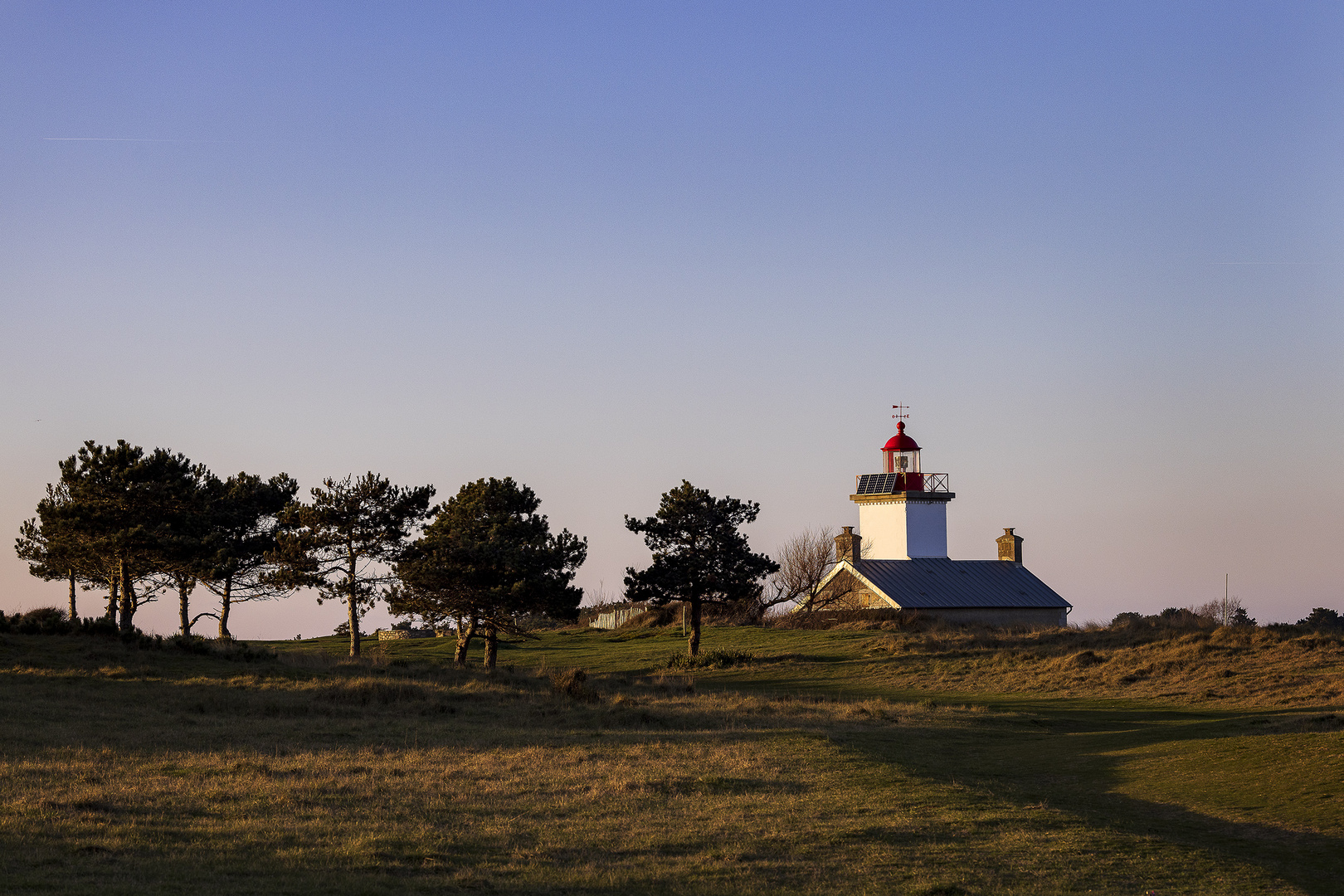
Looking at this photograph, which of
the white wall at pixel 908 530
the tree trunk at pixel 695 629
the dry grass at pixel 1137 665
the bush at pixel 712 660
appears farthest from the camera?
the white wall at pixel 908 530

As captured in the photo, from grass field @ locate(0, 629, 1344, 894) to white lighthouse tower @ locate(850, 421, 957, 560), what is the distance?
43.9 metres

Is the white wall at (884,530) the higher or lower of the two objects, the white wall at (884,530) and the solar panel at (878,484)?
the lower

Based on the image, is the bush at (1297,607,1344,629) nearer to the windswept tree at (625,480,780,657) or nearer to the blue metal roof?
the blue metal roof

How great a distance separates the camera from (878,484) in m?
87.2

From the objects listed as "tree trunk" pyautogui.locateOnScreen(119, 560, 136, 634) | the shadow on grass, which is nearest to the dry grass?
the shadow on grass

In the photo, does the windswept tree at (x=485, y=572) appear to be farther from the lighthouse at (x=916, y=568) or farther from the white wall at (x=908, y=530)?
the white wall at (x=908, y=530)

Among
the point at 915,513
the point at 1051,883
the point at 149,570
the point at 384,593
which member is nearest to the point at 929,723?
the point at 1051,883

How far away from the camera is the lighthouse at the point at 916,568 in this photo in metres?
76.4

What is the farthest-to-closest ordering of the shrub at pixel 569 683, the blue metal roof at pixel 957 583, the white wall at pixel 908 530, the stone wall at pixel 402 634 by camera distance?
the white wall at pixel 908 530 → the blue metal roof at pixel 957 583 → the stone wall at pixel 402 634 → the shrub at pixel 569 683

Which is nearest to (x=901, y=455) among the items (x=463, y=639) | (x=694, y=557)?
(x=694, y=557)

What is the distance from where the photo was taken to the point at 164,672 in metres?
35.4

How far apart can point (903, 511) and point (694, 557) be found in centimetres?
3148

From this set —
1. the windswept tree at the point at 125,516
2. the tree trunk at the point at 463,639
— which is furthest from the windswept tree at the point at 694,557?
the windswept tree at the point at 125,516

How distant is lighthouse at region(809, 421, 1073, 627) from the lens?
251ft
